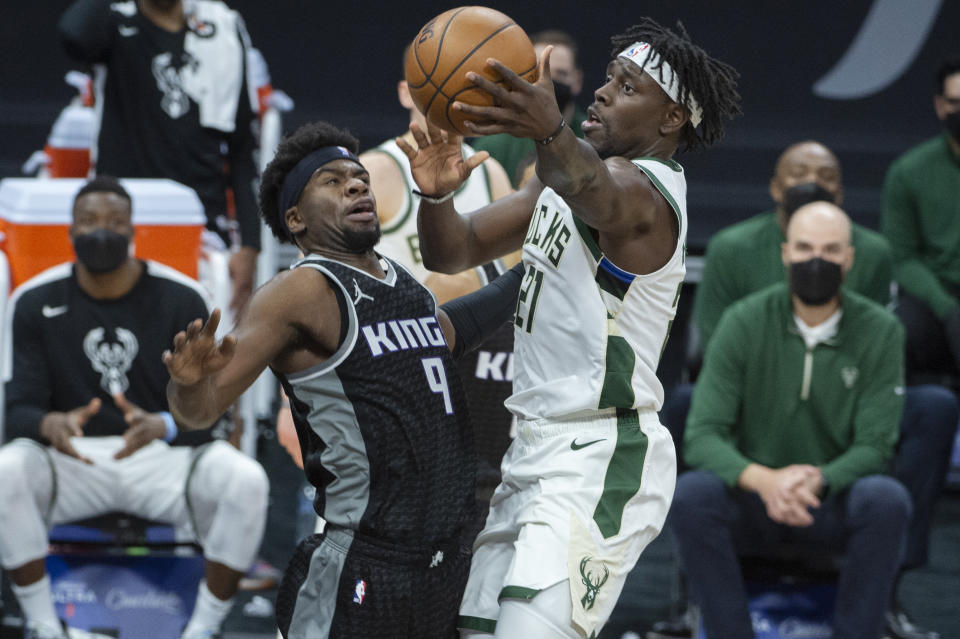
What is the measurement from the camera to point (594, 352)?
119 inches

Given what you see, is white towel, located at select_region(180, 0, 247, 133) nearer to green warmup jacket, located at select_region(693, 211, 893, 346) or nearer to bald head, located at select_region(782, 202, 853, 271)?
green warmup jacket, located at select_region(693, 211, 893, 346)

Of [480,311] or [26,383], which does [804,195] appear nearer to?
[480,311]

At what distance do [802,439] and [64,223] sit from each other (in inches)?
106

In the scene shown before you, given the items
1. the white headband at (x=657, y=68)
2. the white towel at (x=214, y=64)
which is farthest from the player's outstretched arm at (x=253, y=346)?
the white towel at (x=214, y=64)

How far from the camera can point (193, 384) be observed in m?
2.71

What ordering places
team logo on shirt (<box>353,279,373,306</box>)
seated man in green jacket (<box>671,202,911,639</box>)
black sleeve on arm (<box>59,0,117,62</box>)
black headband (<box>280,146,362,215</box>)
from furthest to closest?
black sleeve on arm (<box>59,0,117,62</box>)
seated man in green jacket (<box>671,202,911,639</box>)
black headband (<box>280,146,362,215</box>)
team logo on shirt (<box>353,279,373,306</box>)

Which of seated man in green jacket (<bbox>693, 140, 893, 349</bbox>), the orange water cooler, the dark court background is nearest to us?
the orange water cooler

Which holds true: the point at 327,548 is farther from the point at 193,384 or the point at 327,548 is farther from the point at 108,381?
the point at 108,381

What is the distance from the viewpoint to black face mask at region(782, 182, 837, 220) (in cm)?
567

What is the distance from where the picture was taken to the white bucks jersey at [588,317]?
3025 mm

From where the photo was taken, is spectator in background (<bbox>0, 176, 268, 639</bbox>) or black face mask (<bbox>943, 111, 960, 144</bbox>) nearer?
spectator in background (<bbox>0, 176, 268, 639</bbox>)

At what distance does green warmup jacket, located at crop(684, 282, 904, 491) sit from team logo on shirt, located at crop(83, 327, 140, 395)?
6.22 feet

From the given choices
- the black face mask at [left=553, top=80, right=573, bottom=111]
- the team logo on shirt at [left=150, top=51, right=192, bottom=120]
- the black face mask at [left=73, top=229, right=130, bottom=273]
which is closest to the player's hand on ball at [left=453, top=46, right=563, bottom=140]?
the black face mask at [left=73, top=229, right=130, bottom=273]

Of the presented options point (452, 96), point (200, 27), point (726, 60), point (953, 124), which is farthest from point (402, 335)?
point (726, 60)
